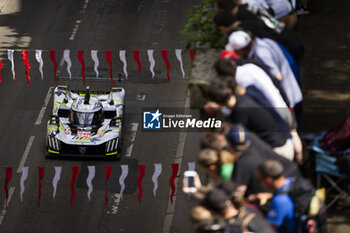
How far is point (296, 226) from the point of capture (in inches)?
475

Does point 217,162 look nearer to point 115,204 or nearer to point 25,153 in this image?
point 115,204

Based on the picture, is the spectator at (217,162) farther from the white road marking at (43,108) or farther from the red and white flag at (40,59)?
the red and white flag at (40,59)

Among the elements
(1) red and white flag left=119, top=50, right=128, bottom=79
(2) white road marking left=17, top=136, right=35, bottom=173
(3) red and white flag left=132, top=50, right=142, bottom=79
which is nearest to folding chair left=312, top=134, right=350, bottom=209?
(2) white road marking left=17, top=136, right=35, bottom=173

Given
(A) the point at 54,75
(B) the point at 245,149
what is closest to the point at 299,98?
(B) the point at 245,149

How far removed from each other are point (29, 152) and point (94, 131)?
249 cm

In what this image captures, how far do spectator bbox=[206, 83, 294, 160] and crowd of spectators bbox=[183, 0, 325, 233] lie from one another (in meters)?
0.02

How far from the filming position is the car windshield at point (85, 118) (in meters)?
27.0

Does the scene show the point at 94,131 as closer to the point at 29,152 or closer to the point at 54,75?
the point at 29,152

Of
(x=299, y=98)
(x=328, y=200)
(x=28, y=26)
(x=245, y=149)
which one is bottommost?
(x=28, y=26)

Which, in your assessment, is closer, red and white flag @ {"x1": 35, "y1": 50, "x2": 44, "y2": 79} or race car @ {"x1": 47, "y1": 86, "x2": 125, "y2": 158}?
race car @ {"x1": 47, "y1": 86, "x2": 125, "y2": 158}

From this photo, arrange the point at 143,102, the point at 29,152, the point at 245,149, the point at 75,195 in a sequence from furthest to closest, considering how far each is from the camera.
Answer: the point at 143,102
the point at 29,152
the point at 75,195
the point at 245,149

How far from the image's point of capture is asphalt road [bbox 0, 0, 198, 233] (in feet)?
80.6

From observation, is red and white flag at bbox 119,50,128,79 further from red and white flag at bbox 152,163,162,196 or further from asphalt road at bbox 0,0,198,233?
red and white flag at bbox 152,163,162,196

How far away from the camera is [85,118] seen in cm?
2700
